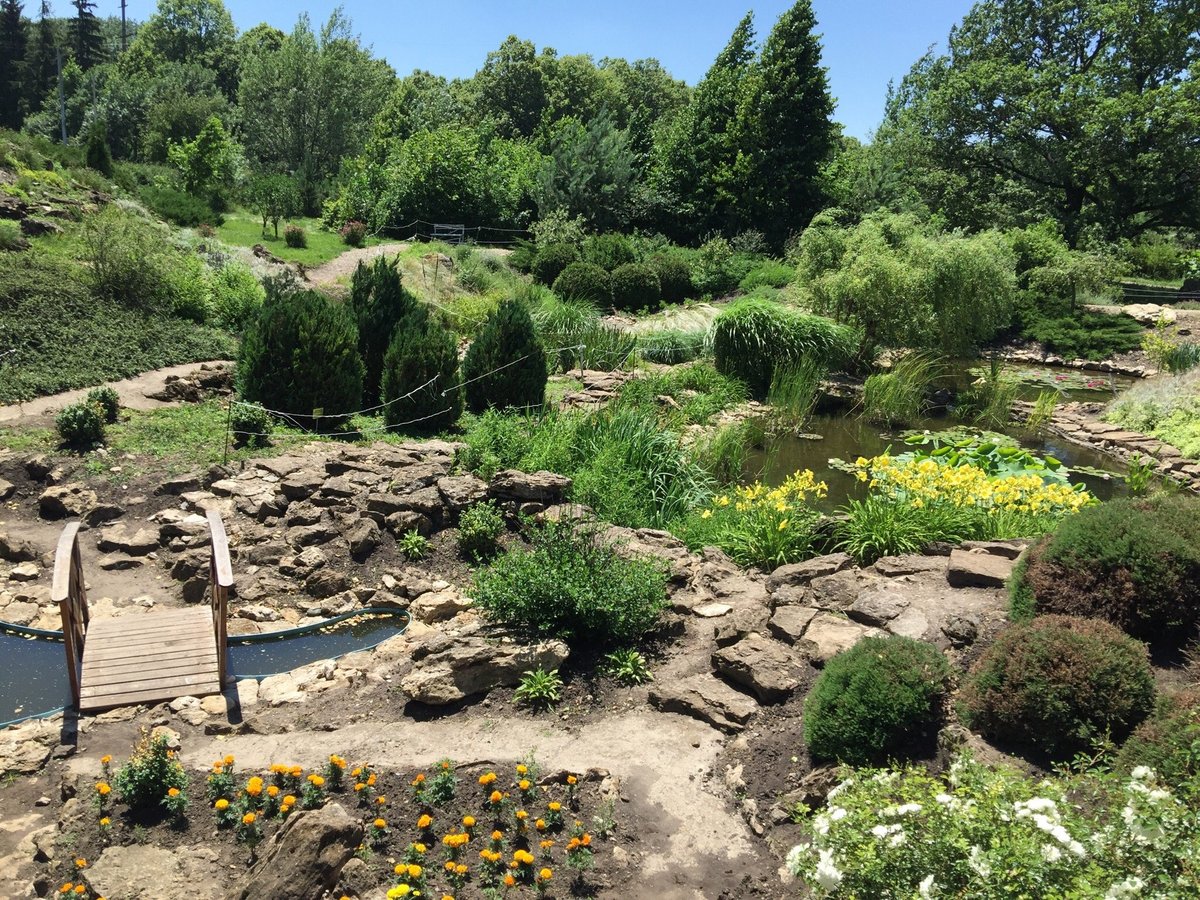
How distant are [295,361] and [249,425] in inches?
38.9

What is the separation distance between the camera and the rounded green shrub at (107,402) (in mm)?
9008

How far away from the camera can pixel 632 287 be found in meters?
21.6

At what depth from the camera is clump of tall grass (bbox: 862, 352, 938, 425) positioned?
1398cm

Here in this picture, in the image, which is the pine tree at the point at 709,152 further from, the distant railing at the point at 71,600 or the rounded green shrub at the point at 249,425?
the distant railing at the point at 71,600

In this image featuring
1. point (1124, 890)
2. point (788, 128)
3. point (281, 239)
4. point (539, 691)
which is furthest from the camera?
point (788, 128)

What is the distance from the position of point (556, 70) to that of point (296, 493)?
4875cm

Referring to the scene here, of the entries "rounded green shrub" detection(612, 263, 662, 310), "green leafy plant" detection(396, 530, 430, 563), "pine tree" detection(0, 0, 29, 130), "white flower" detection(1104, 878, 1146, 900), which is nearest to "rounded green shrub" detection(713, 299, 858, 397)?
"rounded green shrub" detection(612, 263, 662, 310)

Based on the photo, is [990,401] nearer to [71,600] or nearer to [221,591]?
[221,591]

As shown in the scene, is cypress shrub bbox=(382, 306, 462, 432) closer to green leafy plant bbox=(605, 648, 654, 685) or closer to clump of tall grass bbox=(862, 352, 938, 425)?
green leafy plant bbox=(605, 648, 654, 685)

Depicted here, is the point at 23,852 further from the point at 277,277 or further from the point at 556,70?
the point at 556,70

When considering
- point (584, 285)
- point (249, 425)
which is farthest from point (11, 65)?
point (249, 425)

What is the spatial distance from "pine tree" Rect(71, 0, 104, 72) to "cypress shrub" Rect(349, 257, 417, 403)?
57284mm

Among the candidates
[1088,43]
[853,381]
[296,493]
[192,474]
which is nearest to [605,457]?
[296,493]

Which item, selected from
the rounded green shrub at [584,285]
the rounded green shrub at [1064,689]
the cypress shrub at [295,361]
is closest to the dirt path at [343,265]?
the rounded green shrub at [584,285]
